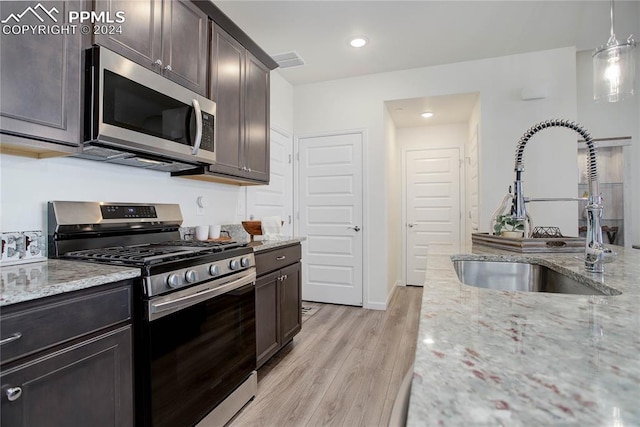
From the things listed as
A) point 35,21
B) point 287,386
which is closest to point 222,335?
point 287,386

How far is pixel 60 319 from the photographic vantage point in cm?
103

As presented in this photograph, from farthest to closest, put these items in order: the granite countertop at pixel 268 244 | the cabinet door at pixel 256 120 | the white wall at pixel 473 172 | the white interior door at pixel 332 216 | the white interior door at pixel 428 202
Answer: the white interior door at pixel 428 202
the white interior door at pixel 332 216
the white wall at pixel 473 172
the cabinet door at pixel 256 120
the granite countertop at pixel 268 244

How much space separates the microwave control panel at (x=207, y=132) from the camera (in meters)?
2.07

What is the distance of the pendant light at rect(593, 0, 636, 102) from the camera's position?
6.28 feet

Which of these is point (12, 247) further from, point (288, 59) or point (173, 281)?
point (288, 59)

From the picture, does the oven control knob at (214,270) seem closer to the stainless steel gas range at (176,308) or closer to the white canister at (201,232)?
the stainless steel gas range at (176,308)

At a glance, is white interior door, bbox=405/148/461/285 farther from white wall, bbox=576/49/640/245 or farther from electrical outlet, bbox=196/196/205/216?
electrical outlet, bbox=196/196/205/216

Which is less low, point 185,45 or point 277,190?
point 185,45

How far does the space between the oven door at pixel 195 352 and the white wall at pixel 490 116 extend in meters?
2.25

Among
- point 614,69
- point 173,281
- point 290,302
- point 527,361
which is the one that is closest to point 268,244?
point 290,302

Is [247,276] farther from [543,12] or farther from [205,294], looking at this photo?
[543,12]

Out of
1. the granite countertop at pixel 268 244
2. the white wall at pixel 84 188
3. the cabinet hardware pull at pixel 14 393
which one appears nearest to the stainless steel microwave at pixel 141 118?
the white wall at pixel 84 188

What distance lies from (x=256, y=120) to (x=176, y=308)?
5.80 feet

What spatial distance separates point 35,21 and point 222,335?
5.16ft
